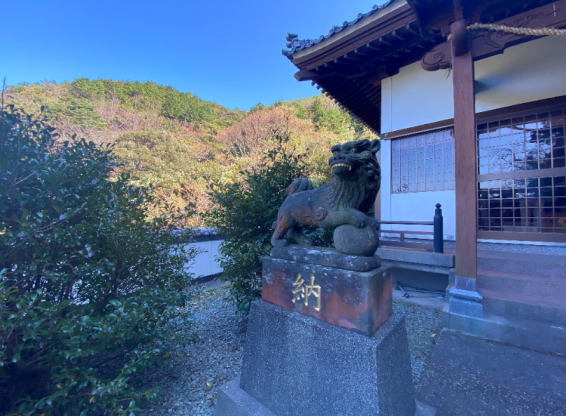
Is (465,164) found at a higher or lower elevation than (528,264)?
higher

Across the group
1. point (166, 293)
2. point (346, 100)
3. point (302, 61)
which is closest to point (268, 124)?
point (346, 100)

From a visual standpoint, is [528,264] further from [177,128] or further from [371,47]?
[177,128]

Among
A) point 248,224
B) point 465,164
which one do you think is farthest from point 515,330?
point 248,224

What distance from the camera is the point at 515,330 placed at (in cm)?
274

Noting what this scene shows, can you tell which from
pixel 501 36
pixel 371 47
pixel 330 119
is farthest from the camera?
pixel 330 119

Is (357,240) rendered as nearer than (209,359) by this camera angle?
Yes

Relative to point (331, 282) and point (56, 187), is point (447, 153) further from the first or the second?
point (56, 187)

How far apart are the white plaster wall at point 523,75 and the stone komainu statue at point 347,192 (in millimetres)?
4371

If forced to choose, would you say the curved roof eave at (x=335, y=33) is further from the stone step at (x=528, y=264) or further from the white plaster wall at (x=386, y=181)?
the stone step at (x=528, y=264)

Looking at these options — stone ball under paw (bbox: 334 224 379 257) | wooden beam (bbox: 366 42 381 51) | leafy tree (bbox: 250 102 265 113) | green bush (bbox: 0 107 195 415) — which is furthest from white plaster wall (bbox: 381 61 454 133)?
leafy tree (bbox: 250 102 265 113)

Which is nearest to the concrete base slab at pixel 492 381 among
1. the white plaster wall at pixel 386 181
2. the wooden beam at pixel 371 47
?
the white plaster wall at pixel 386 181

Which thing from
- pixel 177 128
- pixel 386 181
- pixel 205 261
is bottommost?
pixel 205 261

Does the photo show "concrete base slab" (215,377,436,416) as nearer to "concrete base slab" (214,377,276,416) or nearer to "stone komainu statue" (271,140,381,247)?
"concrete base slab" (214,377,276,416)

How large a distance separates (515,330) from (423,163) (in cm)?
341
